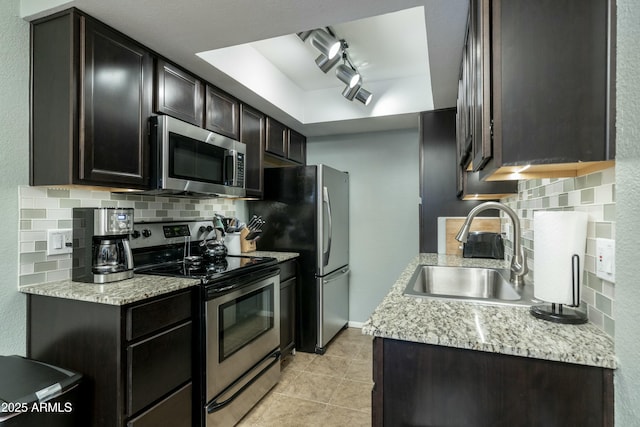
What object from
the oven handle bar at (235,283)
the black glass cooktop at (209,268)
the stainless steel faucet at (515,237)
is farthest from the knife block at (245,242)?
the stainless steel faucet at (515,237)

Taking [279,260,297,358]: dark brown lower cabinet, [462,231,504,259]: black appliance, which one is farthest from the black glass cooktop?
[462,231,504,259]: black appliance

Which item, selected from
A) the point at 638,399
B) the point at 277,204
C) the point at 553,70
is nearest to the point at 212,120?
the point at 277,204

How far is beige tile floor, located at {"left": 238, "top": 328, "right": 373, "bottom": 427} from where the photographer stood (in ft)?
6.61

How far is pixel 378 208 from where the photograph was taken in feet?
11.8

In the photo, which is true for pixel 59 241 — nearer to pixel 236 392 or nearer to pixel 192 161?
pixel 192 161

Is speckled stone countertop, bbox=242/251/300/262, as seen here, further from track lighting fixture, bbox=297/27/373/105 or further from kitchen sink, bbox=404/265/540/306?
track lighting fixture, bbox=297/27/373/105

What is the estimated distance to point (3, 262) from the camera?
4.87 feet

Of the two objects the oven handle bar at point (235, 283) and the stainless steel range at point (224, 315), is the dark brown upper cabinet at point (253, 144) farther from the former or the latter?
the oven handle bar at point (235, 283)

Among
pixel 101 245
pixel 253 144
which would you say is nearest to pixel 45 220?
pixel 101 245

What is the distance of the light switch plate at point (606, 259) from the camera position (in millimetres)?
825

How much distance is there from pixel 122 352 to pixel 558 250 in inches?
65.2

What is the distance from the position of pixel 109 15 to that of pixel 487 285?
2.44 meters

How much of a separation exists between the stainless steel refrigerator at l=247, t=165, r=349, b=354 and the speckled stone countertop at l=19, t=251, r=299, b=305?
4.52ft

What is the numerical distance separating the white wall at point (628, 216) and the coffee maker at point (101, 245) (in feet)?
6.38
